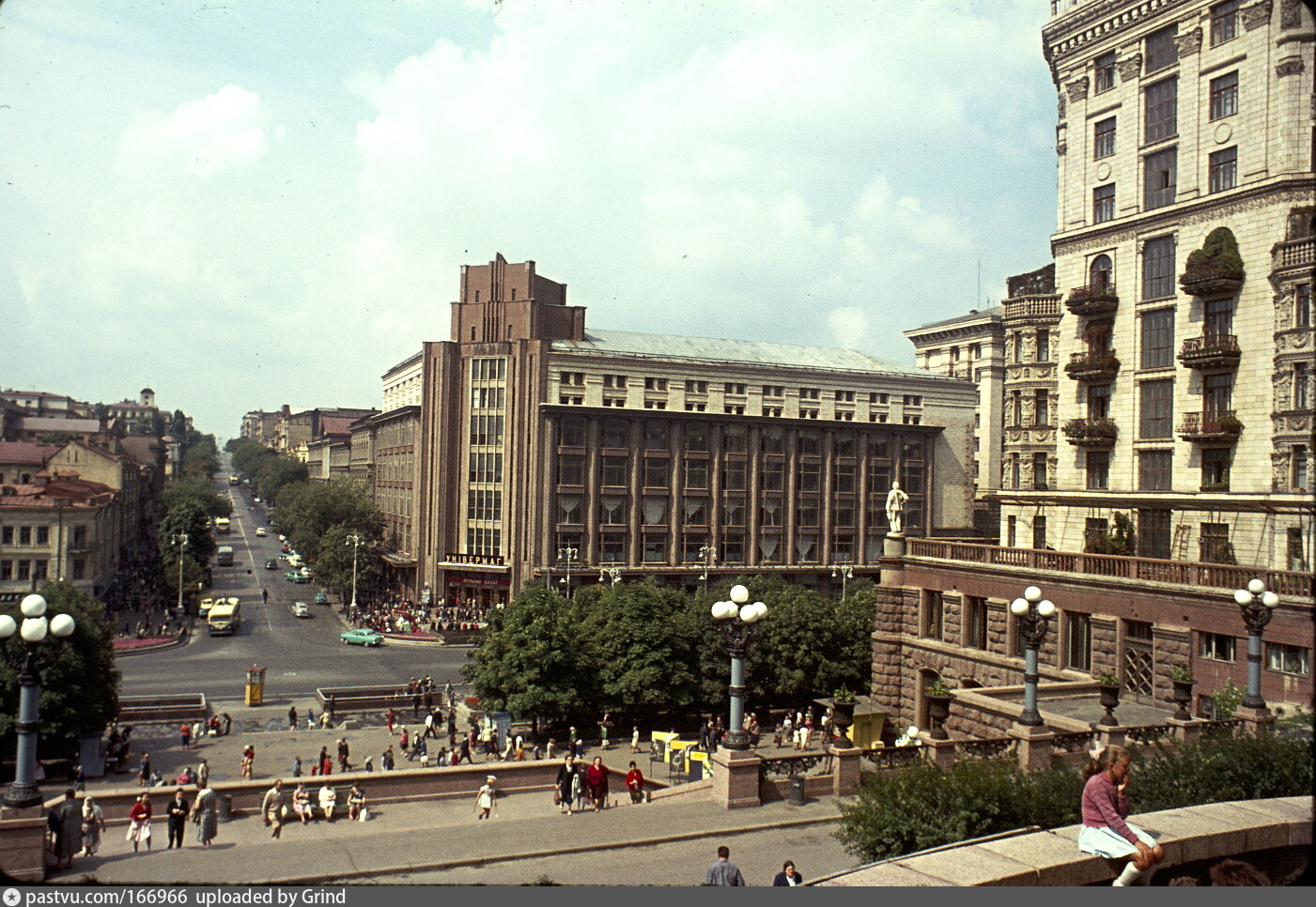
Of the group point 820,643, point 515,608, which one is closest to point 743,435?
point 820,643

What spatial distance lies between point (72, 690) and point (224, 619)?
1361 inches

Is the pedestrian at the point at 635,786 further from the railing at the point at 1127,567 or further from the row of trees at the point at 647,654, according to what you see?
the railing at the point at 1127,567

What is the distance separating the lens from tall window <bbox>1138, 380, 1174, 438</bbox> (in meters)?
32.8

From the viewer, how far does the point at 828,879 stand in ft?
27.7

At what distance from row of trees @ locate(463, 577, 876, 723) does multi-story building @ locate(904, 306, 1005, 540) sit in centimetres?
4252

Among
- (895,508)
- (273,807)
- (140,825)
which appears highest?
(895,508)

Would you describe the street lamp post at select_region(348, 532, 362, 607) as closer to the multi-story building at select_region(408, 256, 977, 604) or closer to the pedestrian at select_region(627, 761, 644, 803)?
the multi-story building at select_region(408, 256, 977, 604)

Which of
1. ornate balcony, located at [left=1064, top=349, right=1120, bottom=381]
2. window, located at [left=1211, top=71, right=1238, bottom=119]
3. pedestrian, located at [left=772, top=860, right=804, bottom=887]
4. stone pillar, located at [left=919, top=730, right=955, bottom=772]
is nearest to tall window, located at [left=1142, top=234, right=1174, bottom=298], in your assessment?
ornate balcony, located at [left=1064, top=349, right=1120, bottom=381]

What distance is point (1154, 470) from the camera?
33188mm

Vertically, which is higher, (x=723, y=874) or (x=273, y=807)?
(x=723, y=874)

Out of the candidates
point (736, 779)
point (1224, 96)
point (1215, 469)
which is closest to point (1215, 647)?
point (1215, 469)

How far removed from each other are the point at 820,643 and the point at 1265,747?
→ 30.0 metres

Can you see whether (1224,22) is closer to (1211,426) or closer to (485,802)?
(1211,426)

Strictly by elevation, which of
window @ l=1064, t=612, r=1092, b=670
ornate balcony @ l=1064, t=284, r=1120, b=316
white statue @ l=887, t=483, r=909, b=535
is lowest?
window @ l=1064, t=612, r=1092, b=670
